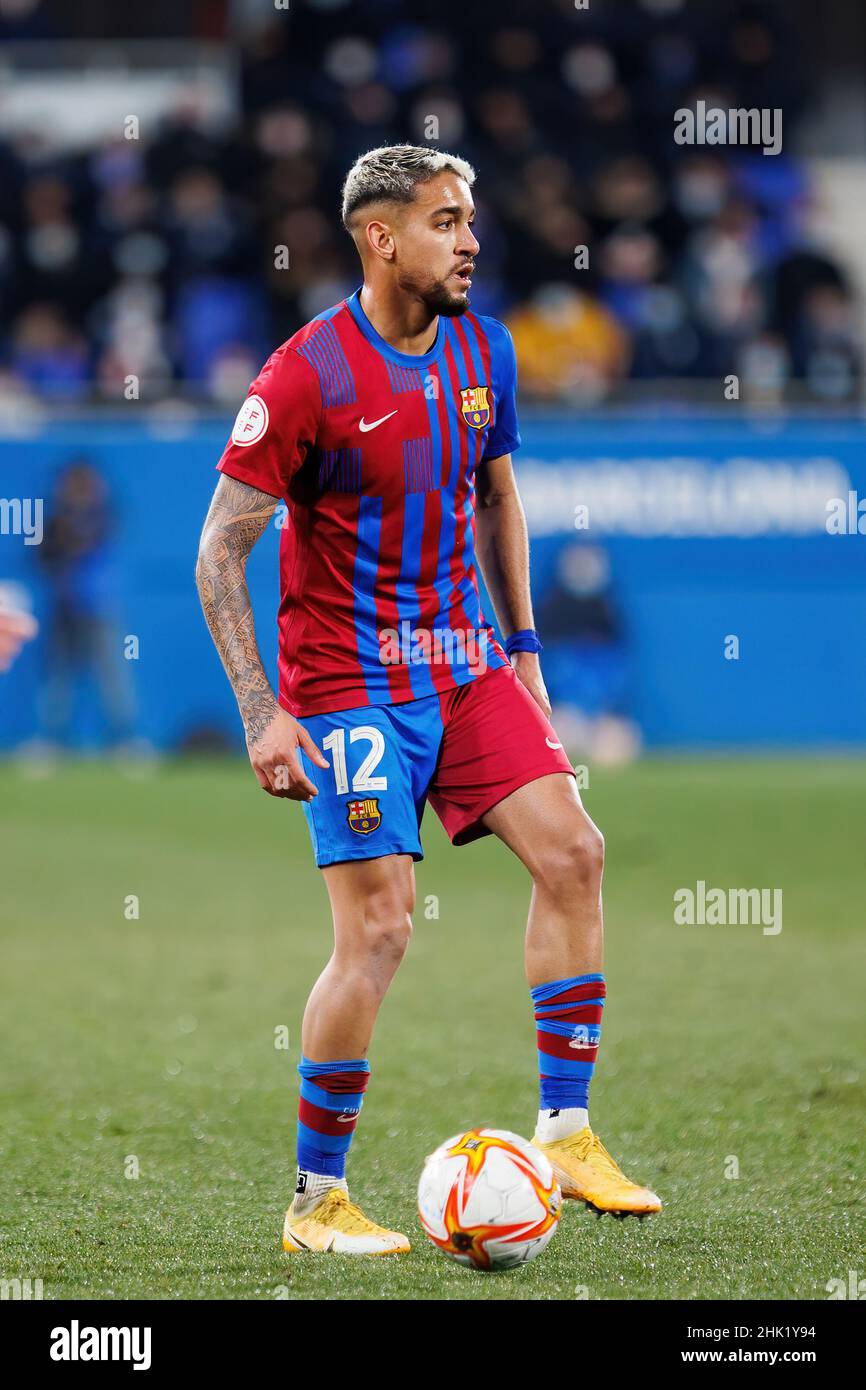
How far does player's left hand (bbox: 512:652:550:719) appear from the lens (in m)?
4.77

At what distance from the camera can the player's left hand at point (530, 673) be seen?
4.77 metres

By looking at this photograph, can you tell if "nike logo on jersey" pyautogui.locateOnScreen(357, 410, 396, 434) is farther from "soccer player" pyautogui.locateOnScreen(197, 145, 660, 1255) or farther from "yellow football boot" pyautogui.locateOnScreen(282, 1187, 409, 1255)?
"yellow football boot" pyautogui.locateOnScreen(282, 1187, 409, 1255)

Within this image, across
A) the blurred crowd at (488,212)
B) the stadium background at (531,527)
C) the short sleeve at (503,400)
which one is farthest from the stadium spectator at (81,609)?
the short sleeve at (503,400)

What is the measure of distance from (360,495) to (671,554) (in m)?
8.78

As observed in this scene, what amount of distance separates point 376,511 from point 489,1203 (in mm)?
1473

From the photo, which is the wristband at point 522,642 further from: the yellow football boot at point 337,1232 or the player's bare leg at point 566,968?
the yellow football boot at point 337,1232

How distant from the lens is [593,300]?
49.7 ft

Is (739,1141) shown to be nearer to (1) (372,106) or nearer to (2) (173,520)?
(2) (173,520)

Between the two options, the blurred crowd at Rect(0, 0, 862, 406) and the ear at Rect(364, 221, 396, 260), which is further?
the blurred crowd at Rect(0, 0, 862, 406)

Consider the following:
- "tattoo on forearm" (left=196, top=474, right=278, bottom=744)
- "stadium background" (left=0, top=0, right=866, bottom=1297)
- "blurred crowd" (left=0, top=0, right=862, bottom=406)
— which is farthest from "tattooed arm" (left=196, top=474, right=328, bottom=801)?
"blurred crowd" (left=0, top=0, right=862, bottom=406)

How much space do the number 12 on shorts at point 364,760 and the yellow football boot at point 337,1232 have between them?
2.81ft

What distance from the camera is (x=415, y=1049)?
6.31m

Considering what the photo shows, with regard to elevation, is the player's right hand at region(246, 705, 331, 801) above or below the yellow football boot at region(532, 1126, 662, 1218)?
above

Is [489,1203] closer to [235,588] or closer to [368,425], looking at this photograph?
[235,588]
